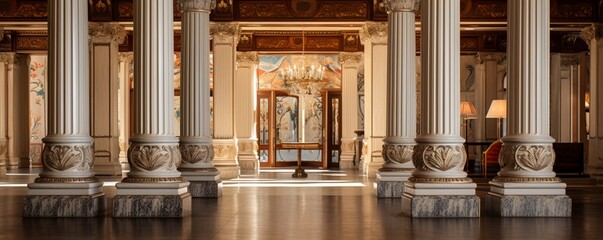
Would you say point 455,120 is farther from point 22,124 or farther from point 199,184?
point 22,124

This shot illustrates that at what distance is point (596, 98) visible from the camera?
22.9m

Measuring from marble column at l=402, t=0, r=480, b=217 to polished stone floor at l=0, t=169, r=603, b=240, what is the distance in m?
0.36

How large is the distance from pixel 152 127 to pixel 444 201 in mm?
3658

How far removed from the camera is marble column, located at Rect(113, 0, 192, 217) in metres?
10.8

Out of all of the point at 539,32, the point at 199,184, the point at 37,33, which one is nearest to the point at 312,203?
the point at 199,184

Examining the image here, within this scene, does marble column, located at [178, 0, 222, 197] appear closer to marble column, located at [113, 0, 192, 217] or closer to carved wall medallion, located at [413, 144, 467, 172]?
marble column, located at [113, 0, 192, 217]

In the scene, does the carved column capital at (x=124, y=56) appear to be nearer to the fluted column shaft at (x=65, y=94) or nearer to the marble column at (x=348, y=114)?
the marble column at (x=348, y=114)

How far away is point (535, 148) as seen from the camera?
11.3 meters

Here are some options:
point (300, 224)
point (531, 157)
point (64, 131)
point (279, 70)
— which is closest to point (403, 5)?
point (531, 157)

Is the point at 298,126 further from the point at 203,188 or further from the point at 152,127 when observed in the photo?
the point at 152,127

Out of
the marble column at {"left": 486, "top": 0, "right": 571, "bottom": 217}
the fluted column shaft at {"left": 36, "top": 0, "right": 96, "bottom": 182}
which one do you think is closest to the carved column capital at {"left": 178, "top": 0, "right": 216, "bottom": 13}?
the fluted column shaft at {"left": 36, "top": 0, "right": 96, "bottom": 182}

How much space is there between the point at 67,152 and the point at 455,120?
4.79 meters

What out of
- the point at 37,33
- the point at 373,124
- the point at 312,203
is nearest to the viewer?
the point at 312,203

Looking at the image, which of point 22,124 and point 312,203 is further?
point 22,124
